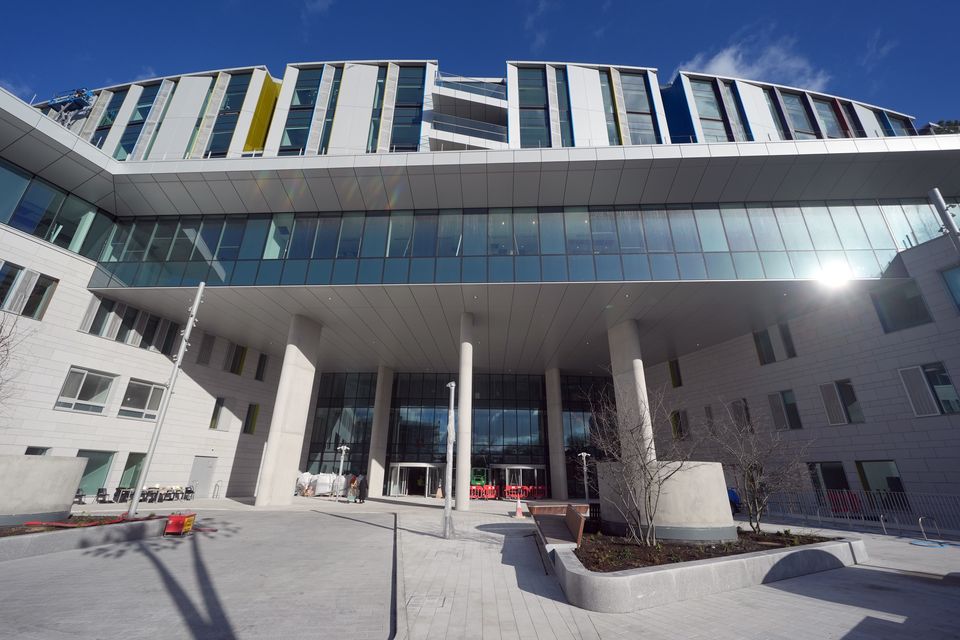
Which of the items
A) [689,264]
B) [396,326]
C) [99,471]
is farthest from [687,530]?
[99,471]

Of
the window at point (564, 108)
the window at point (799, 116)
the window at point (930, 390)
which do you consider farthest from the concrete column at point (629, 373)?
the window at point (799, 116)

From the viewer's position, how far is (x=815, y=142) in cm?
1806

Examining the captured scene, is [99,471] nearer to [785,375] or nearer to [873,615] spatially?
[873,615]

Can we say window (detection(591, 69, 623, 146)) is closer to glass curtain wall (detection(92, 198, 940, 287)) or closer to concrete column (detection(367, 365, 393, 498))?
glass curtain wall (detection(92, 198, 940, 287))

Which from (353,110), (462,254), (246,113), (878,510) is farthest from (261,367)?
(878,510)

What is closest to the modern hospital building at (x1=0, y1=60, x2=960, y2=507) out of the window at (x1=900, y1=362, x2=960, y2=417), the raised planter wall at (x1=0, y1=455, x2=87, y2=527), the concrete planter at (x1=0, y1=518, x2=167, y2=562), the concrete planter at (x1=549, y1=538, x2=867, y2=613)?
the window at (x1=900, y1=362, x2=960, y2=417)

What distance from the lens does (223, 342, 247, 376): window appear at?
26688mm

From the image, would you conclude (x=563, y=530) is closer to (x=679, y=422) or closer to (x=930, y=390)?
(x=930, y=390)

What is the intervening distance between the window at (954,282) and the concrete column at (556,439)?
844 inches

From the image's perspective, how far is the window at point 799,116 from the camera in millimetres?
26031

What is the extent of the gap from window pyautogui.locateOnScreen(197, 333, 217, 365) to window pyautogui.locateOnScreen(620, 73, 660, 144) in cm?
2967

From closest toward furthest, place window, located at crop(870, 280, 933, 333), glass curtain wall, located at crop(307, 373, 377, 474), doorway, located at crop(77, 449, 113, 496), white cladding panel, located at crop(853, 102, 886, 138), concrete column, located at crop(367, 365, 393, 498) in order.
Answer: window, located at crop(870, 280, 933, 333), doorway, located at crop(77, 449, 113, 496), white cladding panel, located at crop(853, 102, 886, 138), concrete column, located at crop(367, 365, 393, 498), glass curtain wall, located at crop(307, 373, 377, 474)

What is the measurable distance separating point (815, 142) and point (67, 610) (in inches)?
1083

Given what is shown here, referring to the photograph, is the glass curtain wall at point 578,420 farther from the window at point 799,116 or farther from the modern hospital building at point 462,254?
the window at point 799,116
